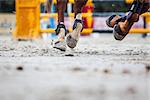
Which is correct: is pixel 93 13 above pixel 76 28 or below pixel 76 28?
below

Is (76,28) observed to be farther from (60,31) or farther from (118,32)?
(118,32)

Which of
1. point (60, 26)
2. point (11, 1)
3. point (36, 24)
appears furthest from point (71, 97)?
point (11, 1)

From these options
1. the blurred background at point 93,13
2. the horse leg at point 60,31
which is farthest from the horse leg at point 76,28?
the blurred background at point 93,13

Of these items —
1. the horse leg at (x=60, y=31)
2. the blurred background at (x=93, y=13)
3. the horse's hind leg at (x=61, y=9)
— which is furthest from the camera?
the blurred background at (x=93, y=13)

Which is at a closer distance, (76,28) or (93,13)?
(76,28)

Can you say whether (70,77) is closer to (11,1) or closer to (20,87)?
(20,87)

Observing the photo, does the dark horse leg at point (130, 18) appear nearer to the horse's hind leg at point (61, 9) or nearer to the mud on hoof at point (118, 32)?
the mud on hoof at point (118, 32)

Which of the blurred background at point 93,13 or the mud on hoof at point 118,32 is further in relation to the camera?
the blurred background at point 93,13

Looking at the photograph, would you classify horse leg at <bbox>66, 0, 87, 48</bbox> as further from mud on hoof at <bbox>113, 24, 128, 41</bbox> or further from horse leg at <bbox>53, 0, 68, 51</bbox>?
mud on hoof at <bbox>113, 24, 128, 41</bbox>

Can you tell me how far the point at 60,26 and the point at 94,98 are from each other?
270cm

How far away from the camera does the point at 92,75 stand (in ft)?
8.56

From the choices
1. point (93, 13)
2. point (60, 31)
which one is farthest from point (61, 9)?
point (93, 13)

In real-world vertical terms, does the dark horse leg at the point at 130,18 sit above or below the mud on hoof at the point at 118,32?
above

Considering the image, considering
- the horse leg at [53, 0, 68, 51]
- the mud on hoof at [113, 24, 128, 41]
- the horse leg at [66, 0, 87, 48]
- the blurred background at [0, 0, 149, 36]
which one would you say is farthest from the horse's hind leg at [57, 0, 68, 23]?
the blurred background at [0, 0, 149, 36]
